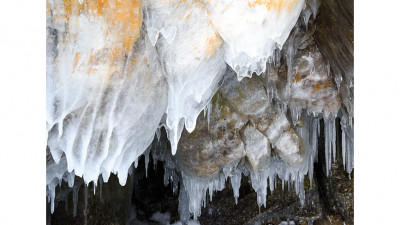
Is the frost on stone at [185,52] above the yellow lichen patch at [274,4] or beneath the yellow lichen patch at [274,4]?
beneath

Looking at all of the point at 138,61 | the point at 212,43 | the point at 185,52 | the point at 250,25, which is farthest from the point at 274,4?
the point at 138,61

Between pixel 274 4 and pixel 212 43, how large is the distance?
0.30m

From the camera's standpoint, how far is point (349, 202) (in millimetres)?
3848

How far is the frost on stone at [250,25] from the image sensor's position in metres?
1.78

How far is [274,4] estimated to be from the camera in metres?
1.80

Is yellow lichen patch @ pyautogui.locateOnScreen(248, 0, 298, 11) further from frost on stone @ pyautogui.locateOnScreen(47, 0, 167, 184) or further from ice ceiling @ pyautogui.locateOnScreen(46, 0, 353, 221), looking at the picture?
frost on stone @ pyautogui.locateOnScreen(47, 0, 167, 184)

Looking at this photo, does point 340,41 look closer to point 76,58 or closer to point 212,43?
point 212,43

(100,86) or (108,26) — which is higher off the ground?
(108,26)

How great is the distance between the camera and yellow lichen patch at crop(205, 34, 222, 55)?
189cm

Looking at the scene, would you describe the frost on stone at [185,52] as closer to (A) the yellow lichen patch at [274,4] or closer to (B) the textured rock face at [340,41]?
(A) the yellow lichen patch at [274,4]

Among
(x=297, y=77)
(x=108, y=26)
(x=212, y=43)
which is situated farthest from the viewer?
(x=297, y=77)

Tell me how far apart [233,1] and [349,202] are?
2.69 metres

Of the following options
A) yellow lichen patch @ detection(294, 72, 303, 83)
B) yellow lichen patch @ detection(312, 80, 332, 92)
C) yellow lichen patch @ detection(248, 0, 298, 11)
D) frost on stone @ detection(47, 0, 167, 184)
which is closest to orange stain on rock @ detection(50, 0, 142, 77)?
frost on stone @ detection(47, 0, 167, 184)

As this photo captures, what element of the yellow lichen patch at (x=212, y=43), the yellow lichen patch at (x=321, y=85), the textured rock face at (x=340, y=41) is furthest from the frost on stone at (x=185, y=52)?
the yellow lichen patch at (x=321, y=85)
